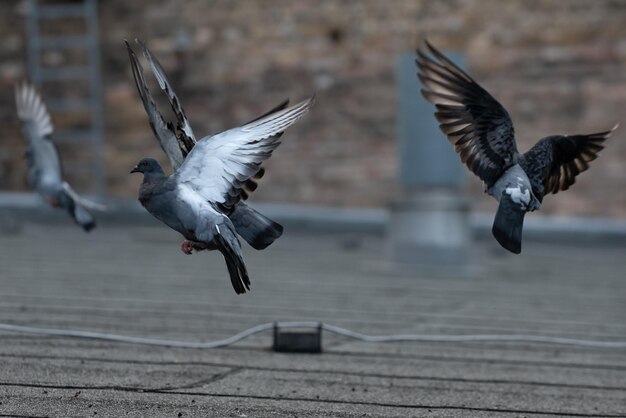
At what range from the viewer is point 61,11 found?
15.6m

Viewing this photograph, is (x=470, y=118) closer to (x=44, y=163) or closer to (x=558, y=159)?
(x=558, y=159)

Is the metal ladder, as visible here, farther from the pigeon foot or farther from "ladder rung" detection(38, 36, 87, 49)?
the pigeon foot

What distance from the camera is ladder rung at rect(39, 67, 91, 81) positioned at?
15680 mm

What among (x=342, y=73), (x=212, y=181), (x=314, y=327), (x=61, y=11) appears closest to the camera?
(x=212, y=181)

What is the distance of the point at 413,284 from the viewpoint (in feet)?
28.8

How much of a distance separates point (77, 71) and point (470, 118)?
11707mm

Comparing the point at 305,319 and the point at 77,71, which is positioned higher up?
the point at 77,71

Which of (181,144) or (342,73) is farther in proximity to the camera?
(342,73)

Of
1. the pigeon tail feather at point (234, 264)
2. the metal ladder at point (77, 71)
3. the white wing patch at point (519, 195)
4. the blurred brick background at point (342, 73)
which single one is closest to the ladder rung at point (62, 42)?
the metal ladder at point (77, 71)

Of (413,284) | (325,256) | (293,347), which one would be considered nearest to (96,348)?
(293,347)

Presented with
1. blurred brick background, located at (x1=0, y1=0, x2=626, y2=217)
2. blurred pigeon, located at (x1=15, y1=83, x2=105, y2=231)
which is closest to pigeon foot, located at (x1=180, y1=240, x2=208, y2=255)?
blurred pigeon, located at (x1=15, y1=83, x2=105, y2=231)

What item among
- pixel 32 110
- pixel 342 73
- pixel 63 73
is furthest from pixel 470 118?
pixel 63 73

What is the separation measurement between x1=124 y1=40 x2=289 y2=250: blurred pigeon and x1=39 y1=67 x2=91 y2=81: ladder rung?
11619 millimetres

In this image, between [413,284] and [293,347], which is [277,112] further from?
[413,284]
